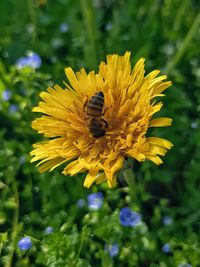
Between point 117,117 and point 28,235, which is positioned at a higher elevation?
point 117,117

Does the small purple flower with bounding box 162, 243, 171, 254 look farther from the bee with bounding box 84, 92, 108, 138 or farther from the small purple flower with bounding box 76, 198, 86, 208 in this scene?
the bee with bounding box 84, 92, 108, 138

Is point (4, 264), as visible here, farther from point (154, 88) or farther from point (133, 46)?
point (133, 46)

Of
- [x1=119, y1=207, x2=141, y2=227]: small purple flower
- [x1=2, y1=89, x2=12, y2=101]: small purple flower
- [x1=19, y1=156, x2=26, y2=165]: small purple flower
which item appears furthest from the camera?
[x1=2, y1=89, x2=12, y2=101]: small purple flower

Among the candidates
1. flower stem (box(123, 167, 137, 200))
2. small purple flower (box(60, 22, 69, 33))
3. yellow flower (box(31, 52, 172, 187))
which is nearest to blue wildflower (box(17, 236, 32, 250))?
yellow flower (box(31, 52, 172, 187))

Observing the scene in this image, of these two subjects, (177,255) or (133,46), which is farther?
(133,46)

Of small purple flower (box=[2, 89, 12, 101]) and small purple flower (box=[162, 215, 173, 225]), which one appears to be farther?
small purple flower (box=[2, 89, 12, 101])

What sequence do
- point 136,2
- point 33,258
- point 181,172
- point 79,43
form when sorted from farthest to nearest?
point 136,2
point 79,43
point 181,172
point 33,258

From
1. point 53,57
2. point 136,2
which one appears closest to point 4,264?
point 53,57

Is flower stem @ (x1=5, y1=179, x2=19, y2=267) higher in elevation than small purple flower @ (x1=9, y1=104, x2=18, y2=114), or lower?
lower
